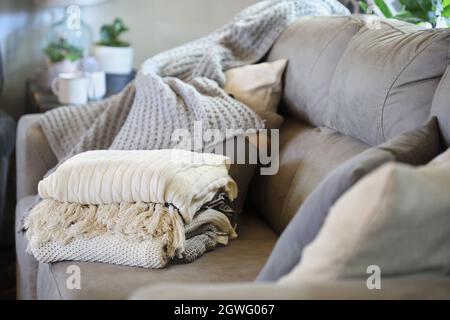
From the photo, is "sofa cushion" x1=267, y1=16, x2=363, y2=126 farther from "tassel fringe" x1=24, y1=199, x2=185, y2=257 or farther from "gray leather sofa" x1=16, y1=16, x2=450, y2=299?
"tassel fringe" x1=24, y1=199, x2=185, y2=257

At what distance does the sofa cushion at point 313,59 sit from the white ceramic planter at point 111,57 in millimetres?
924

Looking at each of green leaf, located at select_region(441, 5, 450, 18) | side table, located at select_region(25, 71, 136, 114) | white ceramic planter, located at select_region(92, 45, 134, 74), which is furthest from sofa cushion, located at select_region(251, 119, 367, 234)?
white ceramic planter, located at select_region(92, 45, 134, 74)

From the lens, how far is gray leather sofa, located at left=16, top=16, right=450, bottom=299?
1333 mm

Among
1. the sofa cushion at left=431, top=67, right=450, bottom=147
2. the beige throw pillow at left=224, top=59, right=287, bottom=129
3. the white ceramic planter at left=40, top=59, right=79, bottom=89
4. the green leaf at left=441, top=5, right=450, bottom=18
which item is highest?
the green leaf at left=441, top=5, right=450, bottom=18

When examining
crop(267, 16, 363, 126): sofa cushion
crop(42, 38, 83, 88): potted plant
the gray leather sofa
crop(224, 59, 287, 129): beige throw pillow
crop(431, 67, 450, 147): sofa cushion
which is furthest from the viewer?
crop(42, 38, 83, 88): potted plant

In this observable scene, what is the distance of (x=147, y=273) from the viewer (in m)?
1.35

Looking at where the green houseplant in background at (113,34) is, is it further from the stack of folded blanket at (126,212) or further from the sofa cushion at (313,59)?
the stack of folded blanket at (126,212)

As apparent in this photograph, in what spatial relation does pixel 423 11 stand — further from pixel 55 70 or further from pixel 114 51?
pixel 55 70

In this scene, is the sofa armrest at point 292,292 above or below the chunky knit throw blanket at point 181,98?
above

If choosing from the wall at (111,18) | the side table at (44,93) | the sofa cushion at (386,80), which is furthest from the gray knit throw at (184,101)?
the wall at (111,18)

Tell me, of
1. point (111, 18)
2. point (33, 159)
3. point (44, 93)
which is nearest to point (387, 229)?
point (33, 159)

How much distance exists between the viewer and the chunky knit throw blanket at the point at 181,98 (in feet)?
5.77

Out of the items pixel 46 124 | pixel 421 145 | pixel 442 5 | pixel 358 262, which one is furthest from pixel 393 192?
pixel 46 124
